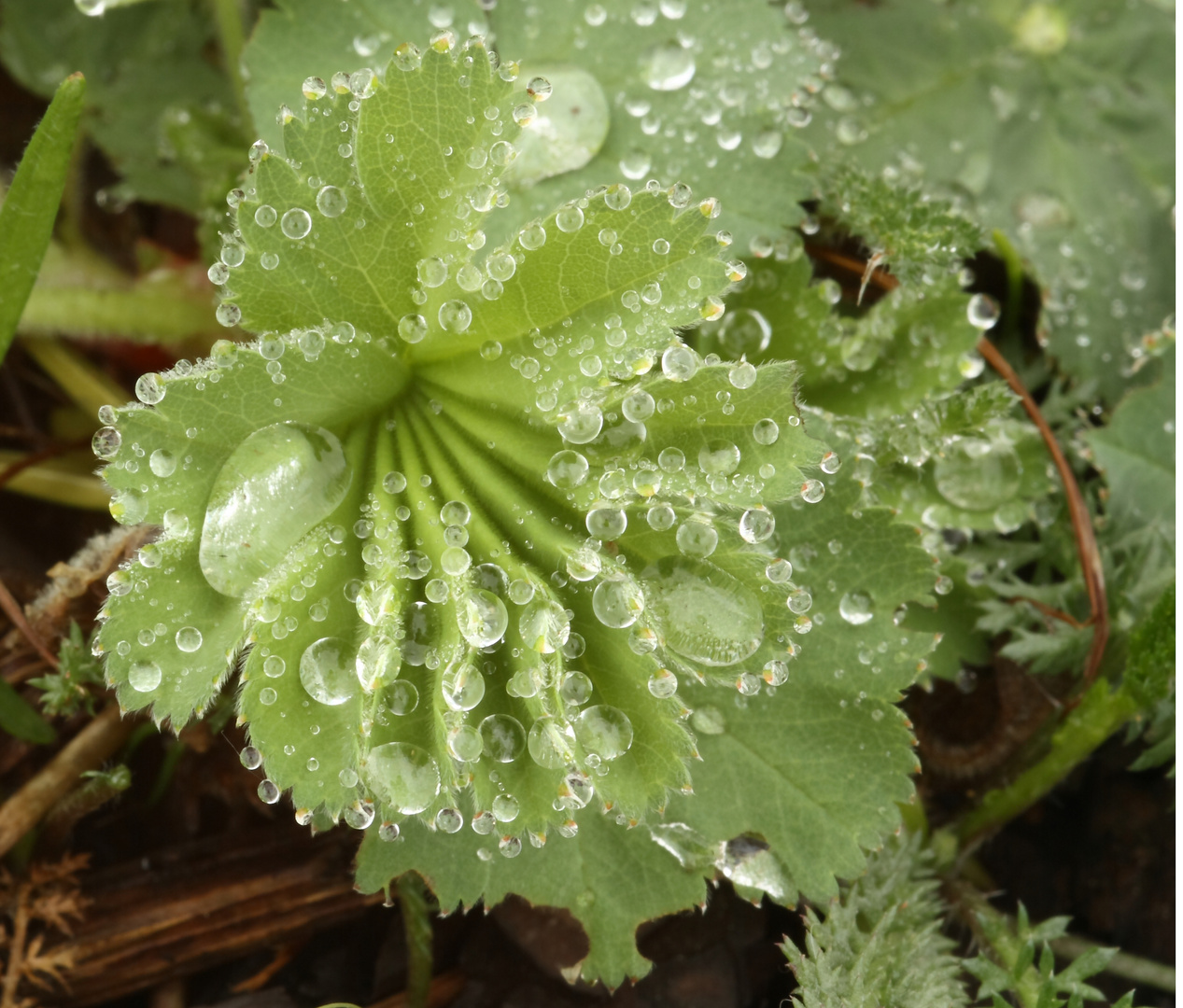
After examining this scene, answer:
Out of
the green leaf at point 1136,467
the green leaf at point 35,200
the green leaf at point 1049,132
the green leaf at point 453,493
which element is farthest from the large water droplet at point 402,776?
the green leaf at point 1049,132

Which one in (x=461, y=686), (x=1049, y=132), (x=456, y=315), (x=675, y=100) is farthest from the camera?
(x=1049, y=132)

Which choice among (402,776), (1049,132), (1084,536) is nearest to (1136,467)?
(1084,536)

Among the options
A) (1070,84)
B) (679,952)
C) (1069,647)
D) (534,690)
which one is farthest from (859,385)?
(1070,84)

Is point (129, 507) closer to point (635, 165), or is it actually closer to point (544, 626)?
point (544, 626)

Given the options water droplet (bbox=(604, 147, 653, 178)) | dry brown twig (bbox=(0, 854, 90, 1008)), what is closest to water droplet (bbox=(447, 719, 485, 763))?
dry brown twig (bbox=(0, 854, 90, 1008))

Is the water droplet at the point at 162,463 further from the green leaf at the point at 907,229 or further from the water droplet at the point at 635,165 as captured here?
the green leaf at the point at 907,229

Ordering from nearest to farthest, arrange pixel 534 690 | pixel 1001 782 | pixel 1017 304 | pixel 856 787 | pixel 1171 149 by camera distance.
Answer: pixel 534 690 → pixel 856 787 → pixel 1001 782 → pixel 1017 304 → pixel 1171 149

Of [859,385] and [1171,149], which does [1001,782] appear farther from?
[1171,149]
